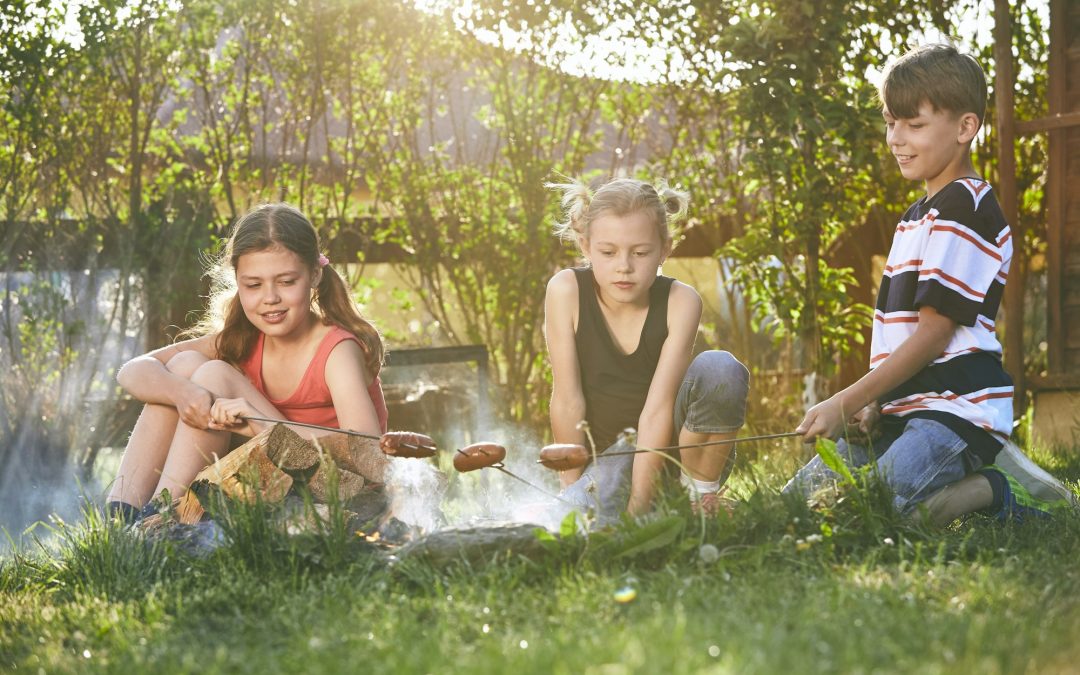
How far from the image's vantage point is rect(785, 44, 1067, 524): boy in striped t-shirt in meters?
3.10

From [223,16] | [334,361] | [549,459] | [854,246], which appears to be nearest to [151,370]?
[334,361]

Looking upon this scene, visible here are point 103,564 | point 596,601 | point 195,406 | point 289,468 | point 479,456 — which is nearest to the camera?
point 596,601

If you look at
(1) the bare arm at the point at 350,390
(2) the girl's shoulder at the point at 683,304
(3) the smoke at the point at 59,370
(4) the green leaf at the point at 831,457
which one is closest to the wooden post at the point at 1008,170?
(2) the girl's shoulder at the point at 683,304

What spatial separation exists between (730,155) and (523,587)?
4323 millimetres

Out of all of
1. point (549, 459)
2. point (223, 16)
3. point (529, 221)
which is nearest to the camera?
point (549, 459)

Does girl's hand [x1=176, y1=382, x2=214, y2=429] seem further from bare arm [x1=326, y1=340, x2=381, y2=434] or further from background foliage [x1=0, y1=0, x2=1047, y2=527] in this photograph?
background foliage [x1=0, y1=0, x2=1047, y2=527]

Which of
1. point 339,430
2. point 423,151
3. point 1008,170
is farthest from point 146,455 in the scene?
point 1008,170

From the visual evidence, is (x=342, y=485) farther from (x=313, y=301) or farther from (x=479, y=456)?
(x=313, y=301)

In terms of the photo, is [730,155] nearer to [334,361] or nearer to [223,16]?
[223,16]

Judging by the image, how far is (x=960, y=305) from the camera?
314cm

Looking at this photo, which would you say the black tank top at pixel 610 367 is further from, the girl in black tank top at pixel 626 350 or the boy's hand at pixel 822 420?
the boy's hand at pixel 822 420

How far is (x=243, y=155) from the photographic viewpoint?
5992 millimetres

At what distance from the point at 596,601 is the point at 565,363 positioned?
1.42m

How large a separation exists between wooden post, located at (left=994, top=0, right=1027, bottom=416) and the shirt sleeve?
223 cm
